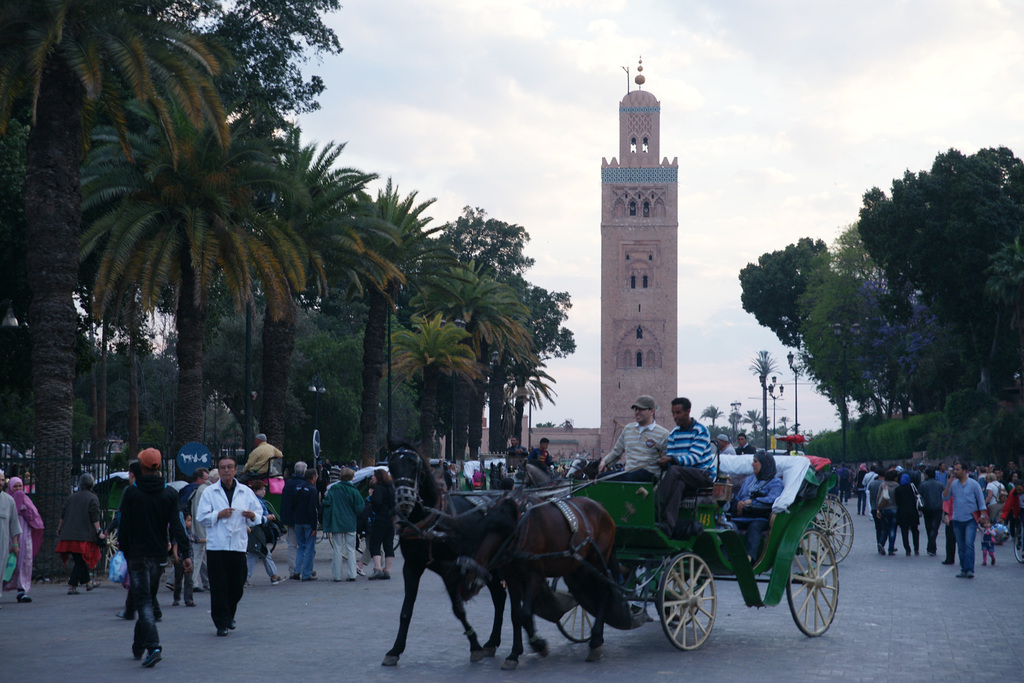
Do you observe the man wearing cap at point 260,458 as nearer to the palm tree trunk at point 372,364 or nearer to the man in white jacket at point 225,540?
the man in white jacket at point 225,540

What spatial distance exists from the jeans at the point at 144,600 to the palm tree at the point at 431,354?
3074 centimetres

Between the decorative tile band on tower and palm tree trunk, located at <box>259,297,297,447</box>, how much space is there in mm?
70669

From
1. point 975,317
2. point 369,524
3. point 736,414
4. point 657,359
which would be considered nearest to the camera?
point 369,524

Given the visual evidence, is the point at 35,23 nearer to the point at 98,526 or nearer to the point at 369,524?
the point at 98,526

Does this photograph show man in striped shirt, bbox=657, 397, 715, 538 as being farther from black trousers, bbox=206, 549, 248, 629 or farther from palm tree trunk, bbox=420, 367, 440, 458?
palm tree trunk, bbox=420, 367, 440, 458

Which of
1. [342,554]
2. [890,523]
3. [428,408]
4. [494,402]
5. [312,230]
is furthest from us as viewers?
[494,402]

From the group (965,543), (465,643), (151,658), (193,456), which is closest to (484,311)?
(193,456)

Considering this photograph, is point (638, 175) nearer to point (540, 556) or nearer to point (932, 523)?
point (932, 523)

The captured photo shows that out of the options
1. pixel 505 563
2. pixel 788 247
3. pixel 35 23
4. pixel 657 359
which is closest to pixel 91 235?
pixel 35 23

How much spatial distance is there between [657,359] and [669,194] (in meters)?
14.2

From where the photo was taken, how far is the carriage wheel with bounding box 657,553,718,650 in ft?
30.0

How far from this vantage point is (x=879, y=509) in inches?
787

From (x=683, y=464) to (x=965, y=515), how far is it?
8.30m

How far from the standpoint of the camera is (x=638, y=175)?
93500 millimetres
